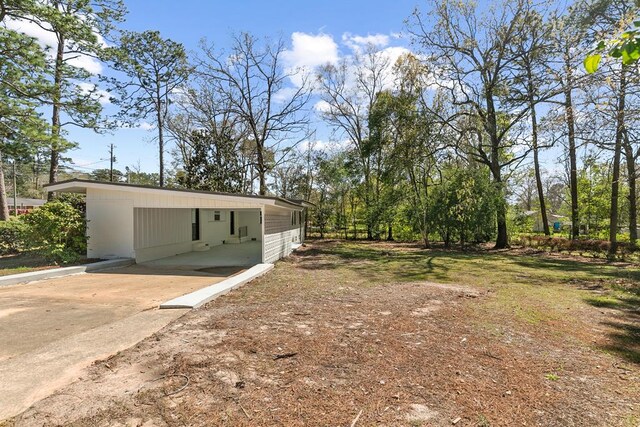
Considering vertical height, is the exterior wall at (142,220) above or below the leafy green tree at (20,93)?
below

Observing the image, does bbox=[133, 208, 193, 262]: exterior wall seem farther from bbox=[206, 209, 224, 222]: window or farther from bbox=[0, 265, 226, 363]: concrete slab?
bbox=[0, 265, 226, 363]: concrete slab

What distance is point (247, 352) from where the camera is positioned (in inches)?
140

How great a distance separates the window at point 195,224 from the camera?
1402 centimetres

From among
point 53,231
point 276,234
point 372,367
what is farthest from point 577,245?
point 53,231

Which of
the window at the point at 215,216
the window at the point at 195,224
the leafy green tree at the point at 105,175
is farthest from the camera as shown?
the leafy green tree at the point at 105,175

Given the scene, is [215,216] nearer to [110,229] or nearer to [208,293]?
[110,229]

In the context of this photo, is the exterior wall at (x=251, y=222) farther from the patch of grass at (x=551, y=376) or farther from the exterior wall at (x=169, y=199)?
the patch of grass at (x=551, y=376)

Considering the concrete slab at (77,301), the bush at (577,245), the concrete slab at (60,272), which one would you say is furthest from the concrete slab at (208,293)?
the bush at (577,245)

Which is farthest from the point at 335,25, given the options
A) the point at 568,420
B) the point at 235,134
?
the point at 568,420

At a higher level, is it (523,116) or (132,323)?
(523,116)

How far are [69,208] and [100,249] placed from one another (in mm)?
1614

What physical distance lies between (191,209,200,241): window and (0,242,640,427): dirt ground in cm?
856

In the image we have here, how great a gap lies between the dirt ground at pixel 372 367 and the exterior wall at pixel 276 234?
3924 millimetres

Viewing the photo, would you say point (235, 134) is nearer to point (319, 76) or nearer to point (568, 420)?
point (319, 76)
